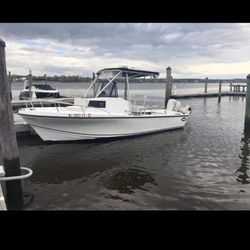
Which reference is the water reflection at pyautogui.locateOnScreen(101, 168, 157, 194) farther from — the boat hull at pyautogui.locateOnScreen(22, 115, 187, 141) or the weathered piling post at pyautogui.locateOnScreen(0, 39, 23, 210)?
the boat hull at pyautogui.locateOnScreen(22, 115, 187, 141)

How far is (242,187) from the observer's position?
8.08 metres

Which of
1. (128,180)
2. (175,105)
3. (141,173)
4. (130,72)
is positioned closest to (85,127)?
(130,72)

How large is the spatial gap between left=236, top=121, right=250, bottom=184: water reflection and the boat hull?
15.3ft

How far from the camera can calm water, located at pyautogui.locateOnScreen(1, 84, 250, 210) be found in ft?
23.4

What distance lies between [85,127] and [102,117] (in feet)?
3.02

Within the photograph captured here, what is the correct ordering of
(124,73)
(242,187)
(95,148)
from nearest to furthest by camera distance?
1. (242,187)
2. (95,148)
3. (124,73)

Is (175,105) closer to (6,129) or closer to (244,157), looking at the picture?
(244,157)

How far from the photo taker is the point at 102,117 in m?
12.6

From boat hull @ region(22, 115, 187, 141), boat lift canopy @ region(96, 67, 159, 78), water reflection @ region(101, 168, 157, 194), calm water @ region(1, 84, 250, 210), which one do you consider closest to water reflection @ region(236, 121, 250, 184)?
calm water @ region(1, 84, 250, 210)
